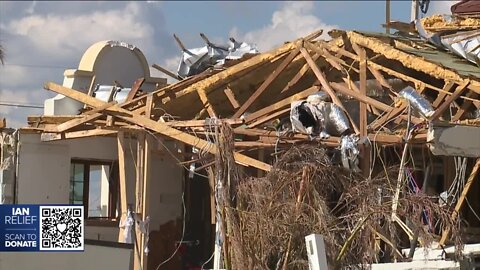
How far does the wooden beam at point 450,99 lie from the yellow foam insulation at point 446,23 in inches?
207

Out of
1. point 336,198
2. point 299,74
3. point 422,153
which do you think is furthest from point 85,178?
point 336,198

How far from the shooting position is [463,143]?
12.9 m

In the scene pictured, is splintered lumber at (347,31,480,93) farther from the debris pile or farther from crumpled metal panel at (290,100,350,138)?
the debris pile

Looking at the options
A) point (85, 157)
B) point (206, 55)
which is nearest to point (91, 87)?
point (85, 157)

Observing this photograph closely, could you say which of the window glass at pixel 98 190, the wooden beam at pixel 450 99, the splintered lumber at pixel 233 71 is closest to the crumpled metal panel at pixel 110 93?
the window glass at pixel 98 190

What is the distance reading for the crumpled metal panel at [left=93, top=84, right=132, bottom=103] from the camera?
1894 cm

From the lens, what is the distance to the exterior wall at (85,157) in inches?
701

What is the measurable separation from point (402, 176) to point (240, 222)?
2.48 meters

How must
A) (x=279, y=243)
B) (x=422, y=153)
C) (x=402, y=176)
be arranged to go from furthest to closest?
(x=422, y=153) < (x=402, y=176) < (x=279, y=243)

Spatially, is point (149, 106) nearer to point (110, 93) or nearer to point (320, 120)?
→ point (320, 120)

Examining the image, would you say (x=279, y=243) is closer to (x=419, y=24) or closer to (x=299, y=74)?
(x=299, y=74)

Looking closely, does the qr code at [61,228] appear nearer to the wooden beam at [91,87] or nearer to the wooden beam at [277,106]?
the wooden beam at [277,106]

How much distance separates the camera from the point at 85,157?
18.9 meters

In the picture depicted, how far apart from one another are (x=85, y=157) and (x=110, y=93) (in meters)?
1.44
